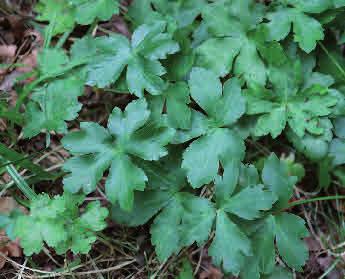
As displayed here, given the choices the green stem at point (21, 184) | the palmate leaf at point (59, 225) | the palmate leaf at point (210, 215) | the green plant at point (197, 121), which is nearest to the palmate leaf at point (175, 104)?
the green plant at point (197, 121)

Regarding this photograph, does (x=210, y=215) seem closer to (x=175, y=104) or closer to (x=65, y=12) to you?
(x=175, y=104)

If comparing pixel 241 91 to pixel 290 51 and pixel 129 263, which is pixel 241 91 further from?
pixel 129 263

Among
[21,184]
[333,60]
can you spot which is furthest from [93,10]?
[333,60]

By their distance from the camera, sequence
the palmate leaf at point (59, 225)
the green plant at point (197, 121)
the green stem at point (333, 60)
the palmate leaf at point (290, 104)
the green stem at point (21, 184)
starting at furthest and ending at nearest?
the green stem at point (333, 60)
the palmate leaf at point (290, 104)
the green stem at point (21, 184)
the green plant at point (197, 121)
the palmate leaf at point (59, 225)

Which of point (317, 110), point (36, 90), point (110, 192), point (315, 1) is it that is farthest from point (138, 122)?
point (315, 1)

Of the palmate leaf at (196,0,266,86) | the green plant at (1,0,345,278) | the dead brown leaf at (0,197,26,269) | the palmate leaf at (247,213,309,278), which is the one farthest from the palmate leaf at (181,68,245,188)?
the dead brown leaf at (0,197,26,269)

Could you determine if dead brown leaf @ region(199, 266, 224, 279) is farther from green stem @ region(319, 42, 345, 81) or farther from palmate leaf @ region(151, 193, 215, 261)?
green stem @ region(319, 42, 345, 81)

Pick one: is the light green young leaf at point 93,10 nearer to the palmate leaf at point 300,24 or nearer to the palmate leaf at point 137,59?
the palmate leaf at point 137,59
